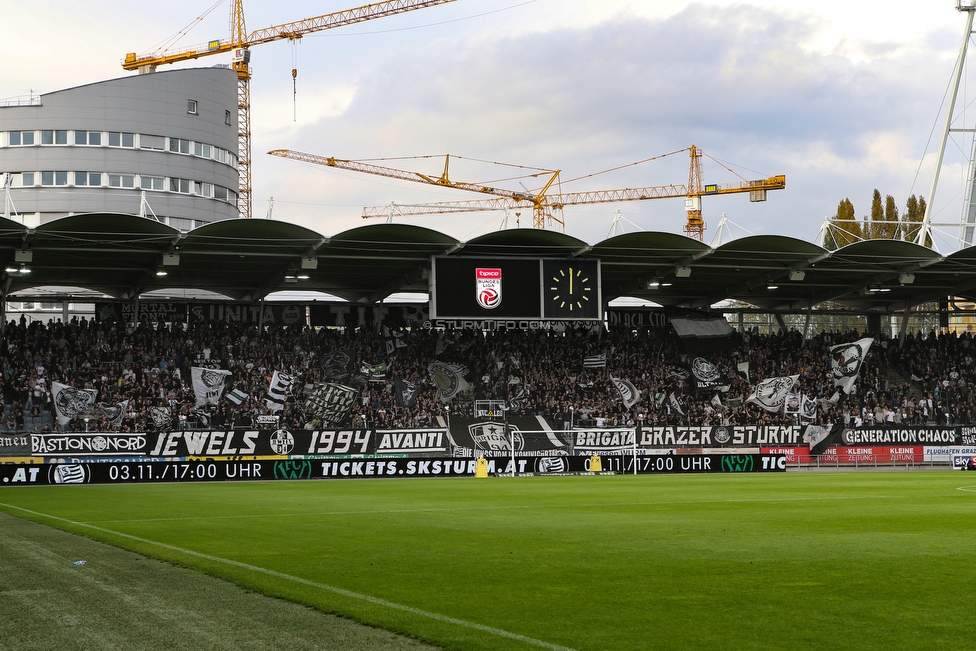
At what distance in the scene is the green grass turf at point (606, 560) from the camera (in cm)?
738

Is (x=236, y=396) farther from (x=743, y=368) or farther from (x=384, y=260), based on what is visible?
(x=743, y=368)

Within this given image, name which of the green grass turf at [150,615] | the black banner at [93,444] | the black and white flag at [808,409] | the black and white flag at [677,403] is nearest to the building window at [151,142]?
the black banner at [93,444]

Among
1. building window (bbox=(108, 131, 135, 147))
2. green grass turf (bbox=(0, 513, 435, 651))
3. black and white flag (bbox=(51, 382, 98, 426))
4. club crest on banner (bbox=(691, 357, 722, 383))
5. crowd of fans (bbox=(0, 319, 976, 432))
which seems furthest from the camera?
building window (bbox=(108, 131, 135, 147))

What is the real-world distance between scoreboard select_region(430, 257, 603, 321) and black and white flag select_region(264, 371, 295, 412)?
7.93 metres

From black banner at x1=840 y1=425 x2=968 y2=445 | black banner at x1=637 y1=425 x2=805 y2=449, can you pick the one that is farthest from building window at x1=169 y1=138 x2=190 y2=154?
black banner at x1=840 y1=425 x2=968 y2=445

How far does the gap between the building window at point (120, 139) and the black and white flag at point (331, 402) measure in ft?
162

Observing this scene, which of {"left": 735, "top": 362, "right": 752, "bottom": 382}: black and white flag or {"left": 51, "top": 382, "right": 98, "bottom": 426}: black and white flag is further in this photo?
{"left": 735, "top": 362, "right": 752, "bottom": 382}: black and white flag

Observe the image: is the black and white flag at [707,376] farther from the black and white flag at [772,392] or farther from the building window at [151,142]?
the building window at [151,142]

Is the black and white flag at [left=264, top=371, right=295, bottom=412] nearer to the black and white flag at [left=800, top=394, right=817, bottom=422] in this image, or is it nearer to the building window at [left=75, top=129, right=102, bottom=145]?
the black and white flag at [left=800, top=394, right=817, bottom=422]

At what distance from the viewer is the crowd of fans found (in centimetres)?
4384

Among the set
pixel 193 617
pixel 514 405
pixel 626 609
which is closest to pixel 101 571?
pixel 193 617

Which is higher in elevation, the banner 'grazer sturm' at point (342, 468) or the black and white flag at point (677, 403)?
the black and white flag at point (677, 403)

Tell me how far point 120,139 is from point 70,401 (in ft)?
164

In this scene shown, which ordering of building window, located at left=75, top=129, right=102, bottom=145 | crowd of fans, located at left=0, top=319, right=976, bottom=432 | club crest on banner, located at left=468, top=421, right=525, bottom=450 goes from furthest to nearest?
building window, located at left=75, top=129, right=102, bottom=145 < club crest on banner, located at left=468, top=421, right=525, bottom=450 < crowd of fans, located at left=0, top=319, right=976, bottom=432
